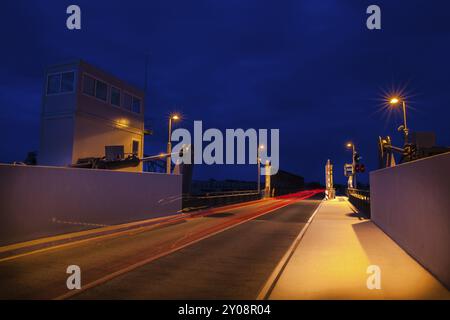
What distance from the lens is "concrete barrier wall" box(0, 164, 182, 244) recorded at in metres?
9.99

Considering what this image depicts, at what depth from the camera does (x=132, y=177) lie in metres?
16.1

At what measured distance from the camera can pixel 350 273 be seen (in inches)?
291

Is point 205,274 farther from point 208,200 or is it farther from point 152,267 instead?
point 208,200

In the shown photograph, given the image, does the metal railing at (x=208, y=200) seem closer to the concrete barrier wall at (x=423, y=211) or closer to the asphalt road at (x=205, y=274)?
the asphalt road at (x=205, y=274)

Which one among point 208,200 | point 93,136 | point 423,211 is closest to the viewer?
point 423,211

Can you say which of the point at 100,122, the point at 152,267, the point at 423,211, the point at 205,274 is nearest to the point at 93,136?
the point at 100,122

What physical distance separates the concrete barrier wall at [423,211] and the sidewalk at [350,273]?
0.32m

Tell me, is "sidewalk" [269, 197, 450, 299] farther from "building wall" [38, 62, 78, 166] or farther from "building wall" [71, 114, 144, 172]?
"building wall" [38, 62, 78, 166]

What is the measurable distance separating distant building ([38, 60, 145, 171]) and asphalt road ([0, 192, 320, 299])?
13.2 m

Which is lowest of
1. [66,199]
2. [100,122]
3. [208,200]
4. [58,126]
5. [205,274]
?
[205,274]

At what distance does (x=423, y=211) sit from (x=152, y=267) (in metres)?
6.46

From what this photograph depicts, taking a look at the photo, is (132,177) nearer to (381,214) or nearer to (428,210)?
(381,214)
